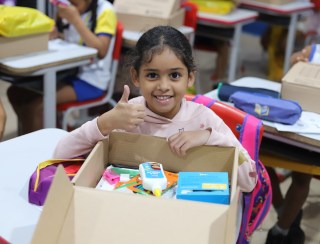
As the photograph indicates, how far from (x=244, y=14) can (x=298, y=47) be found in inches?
61.9

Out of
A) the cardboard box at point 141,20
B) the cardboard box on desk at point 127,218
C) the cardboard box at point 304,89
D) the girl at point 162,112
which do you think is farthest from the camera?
the cardboard box at point 141,20

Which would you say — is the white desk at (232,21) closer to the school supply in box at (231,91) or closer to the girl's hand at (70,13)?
the girl's hand at (70,13)

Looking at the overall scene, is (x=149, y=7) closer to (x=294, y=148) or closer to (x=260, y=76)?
(x=294, y=148)

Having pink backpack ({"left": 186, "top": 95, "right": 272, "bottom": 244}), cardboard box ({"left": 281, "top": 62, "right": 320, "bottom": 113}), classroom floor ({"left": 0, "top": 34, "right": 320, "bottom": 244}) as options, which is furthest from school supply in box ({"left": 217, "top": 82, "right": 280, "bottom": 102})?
pink backpack ({"left": 186, "top": 95, "right": 272, "bottom": 244})

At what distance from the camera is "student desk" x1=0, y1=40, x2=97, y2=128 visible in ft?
7.22

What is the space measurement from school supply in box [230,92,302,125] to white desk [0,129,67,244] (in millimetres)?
686

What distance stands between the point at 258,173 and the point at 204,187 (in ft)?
1.47

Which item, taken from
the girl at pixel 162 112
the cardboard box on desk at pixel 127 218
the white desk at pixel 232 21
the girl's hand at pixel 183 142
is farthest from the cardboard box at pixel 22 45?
the white desk at pixel 232 21

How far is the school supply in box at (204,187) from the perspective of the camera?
1044mm

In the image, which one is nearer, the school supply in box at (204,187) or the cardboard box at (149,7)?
the school supply in box at (204,187)

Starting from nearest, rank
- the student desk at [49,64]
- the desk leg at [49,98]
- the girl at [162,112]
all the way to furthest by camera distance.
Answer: the girl at [162,112] < the student desk at [49,64] < the desk leg at [49,98]

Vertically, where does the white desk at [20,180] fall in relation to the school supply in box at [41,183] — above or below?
below

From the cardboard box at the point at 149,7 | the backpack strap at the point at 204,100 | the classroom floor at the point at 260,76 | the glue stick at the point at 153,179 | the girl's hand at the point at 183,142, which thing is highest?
the cardboard box at the point at 149,7

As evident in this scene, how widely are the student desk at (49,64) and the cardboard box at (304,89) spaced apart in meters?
1.03
